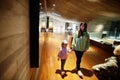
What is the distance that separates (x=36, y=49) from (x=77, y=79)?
43.8 inches

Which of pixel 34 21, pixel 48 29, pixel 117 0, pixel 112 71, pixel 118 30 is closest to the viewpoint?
pixel 112 71

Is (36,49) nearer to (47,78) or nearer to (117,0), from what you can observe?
(47,78)

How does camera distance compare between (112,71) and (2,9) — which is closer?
(2,9)

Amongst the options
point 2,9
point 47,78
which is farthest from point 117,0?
point 2,9

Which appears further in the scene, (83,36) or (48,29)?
(48,29)

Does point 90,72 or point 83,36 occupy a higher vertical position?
point 83,36

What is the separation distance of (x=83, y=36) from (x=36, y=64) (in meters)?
1.23

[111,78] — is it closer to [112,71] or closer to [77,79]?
[112,71]

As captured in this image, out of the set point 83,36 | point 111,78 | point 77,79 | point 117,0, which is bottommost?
point 77,79

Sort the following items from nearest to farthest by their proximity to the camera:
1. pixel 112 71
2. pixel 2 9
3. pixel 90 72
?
1. pixel 2 9
2. pixel 112 71
3. pixel 90 72

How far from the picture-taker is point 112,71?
1.81 m

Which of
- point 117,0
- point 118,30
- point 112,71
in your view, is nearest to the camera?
point 112,71

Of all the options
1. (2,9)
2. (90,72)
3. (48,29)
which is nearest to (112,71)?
(2,9)

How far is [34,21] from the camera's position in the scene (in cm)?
297
